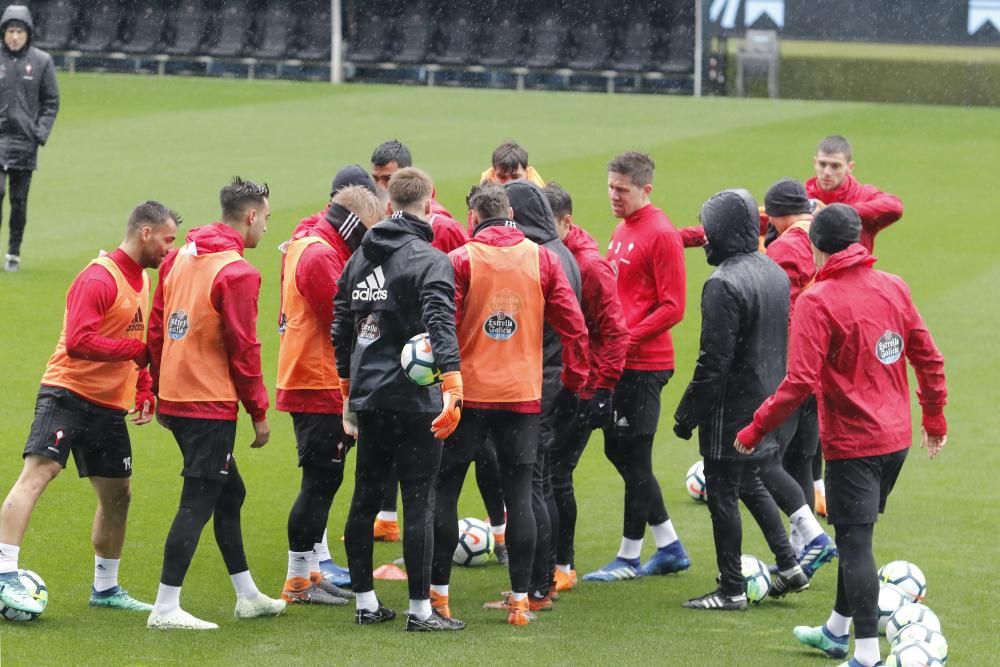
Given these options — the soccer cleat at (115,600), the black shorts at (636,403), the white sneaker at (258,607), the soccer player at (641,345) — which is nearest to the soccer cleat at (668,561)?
the soccer player at (641,345)

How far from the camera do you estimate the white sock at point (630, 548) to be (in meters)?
8.36

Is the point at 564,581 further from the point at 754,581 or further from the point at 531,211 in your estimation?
the point at 531,211

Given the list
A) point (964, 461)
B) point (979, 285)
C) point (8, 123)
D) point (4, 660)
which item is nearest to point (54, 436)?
point (4, 660)

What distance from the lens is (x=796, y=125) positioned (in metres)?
29.0

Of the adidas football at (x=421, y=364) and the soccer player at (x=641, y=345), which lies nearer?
the adidas football at (x=421, y=364)

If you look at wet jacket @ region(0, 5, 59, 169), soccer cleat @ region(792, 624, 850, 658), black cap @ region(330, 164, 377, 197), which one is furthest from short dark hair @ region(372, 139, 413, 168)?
wet jacket @ region(0, 5, 59, 169)

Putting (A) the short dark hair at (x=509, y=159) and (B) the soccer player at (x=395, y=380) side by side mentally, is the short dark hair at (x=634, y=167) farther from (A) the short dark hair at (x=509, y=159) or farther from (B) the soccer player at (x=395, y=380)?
(B) the soccer player at (x=395, y=380)

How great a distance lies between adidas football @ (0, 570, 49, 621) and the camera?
699 cm

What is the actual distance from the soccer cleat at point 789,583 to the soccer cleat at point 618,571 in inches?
31.8

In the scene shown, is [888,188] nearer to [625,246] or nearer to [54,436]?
[625,246]

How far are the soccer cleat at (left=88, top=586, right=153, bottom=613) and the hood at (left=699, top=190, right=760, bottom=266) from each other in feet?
10.6

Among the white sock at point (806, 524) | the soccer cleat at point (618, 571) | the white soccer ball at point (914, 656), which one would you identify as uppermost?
the white sock at point (806, 524)

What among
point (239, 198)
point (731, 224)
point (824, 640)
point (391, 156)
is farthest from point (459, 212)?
point (824, 640)

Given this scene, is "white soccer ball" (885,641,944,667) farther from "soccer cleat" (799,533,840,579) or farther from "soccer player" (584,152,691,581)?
"soccer player" (584,152,691,581)
